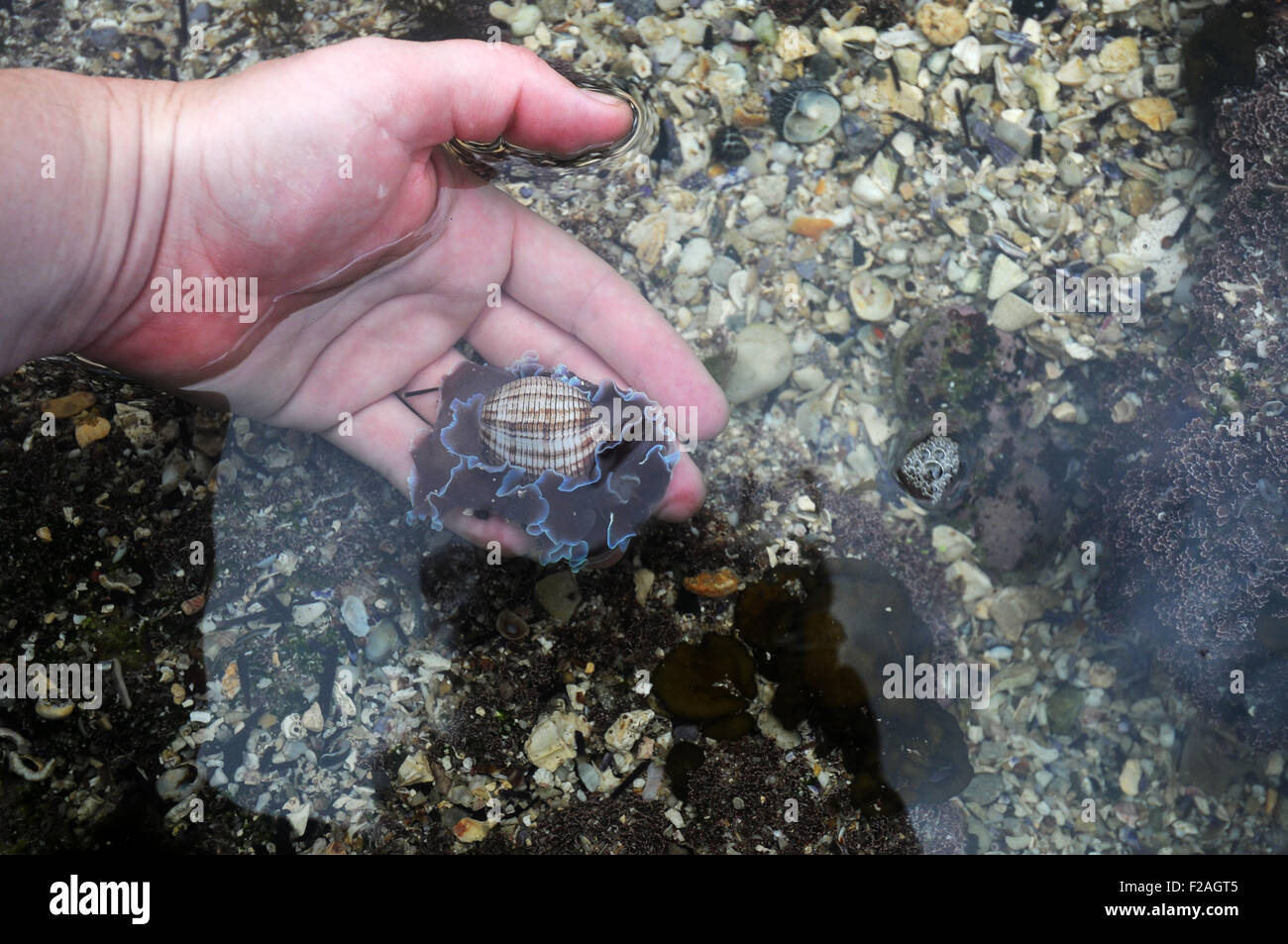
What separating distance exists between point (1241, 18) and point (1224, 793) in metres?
4.59

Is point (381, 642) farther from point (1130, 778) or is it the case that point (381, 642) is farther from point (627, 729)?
point (1130, 778)

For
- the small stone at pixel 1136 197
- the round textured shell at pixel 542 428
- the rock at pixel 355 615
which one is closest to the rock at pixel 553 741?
the rock at pixel 355 615

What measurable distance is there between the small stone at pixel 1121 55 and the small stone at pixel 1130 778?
4240 millimetres

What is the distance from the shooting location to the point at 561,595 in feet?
14.0

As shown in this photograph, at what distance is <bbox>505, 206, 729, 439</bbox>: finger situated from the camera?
4.37 meters

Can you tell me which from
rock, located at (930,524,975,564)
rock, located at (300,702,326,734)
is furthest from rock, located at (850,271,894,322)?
rock, located at (300,702,326,734)

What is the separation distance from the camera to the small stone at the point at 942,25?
497cm

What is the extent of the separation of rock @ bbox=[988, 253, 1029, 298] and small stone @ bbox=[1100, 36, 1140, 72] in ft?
4.78

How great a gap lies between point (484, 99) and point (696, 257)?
169 centimetres

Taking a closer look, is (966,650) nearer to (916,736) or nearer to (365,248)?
(916,736)

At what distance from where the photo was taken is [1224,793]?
441 centimetres

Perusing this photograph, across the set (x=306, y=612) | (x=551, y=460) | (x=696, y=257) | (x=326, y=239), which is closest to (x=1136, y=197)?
(x=696, y=257)

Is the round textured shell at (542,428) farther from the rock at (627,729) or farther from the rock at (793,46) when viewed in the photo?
the rock at (793,46)

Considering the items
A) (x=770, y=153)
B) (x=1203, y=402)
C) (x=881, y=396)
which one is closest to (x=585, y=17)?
(x=770, y=153)
